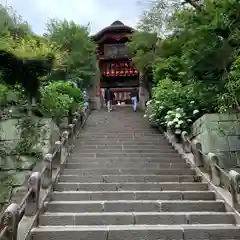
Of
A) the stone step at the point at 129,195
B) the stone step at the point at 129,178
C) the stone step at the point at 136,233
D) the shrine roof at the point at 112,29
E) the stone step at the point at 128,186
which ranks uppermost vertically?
the shrine roof at the point at 112,29

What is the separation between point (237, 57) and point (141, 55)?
11.5 meters

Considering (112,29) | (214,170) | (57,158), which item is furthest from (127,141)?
(112,29)

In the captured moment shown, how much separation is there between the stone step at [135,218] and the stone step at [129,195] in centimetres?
90

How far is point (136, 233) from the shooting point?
569 cm

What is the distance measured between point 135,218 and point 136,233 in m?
0.58

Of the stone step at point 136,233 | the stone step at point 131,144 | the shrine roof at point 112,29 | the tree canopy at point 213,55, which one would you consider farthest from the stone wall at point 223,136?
the shrine roof at point 112,29

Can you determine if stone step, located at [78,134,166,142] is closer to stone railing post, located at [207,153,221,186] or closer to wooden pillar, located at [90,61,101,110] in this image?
stone railing post, located at [207,153,221,186]

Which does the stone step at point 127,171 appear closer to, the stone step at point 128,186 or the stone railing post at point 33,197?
the stone step at point 128,186

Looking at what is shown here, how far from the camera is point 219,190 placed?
726 centimetres

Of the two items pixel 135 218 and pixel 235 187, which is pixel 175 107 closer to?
pixel 235 187

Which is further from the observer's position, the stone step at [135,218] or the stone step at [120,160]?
the stone step at [120,160]

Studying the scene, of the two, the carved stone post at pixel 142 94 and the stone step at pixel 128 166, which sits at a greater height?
the carved stone post at pixel 142 94

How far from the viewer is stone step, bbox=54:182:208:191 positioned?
7.76 meters

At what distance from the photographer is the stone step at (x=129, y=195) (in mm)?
7250
